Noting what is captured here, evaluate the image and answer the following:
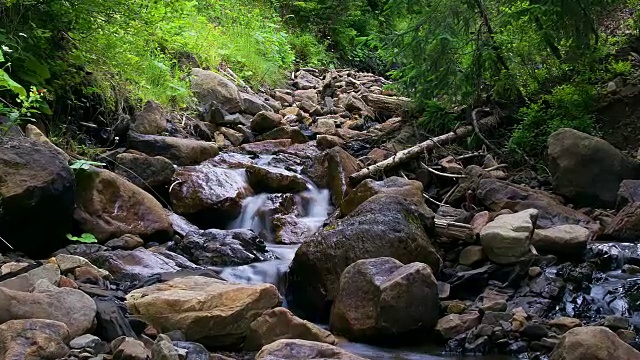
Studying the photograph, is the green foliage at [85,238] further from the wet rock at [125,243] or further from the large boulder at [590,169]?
the large boulder at [590,169]

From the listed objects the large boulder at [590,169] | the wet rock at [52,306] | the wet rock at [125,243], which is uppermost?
the large boulder at [590,169]

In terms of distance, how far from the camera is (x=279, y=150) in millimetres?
10602

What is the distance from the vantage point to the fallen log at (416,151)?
8.73 meters

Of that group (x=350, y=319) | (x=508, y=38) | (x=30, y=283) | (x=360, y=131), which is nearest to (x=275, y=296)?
(x=350, y=319)

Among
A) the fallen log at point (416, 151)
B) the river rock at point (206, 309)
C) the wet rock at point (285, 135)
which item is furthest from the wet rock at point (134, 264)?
the wet rock at point (285, 135)

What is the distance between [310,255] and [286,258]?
1.04 m

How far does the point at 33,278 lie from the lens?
4.49m

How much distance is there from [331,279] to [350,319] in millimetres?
739

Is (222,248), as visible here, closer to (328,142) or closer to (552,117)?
(328,142)

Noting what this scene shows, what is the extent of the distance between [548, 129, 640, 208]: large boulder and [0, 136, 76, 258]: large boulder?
18.0 feet

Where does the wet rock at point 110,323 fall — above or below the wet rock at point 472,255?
above

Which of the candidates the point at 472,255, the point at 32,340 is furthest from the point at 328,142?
the point at 32,340

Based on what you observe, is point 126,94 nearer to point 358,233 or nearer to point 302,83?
point 358,233

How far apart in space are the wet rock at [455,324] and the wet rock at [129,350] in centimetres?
246
